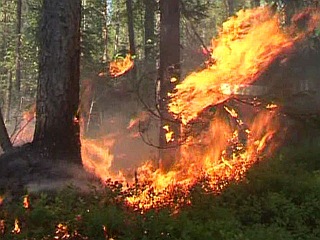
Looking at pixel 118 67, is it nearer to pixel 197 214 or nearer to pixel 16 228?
pixel 197 214

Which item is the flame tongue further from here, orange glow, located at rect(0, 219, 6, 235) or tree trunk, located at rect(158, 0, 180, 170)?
orange glow, located at rect(0, 219, 6, 235)

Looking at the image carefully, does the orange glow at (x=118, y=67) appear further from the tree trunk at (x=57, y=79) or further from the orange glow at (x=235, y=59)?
the tree trunk at (x=57, y=79)

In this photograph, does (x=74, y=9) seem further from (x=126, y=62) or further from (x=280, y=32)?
(x=126, y=62)

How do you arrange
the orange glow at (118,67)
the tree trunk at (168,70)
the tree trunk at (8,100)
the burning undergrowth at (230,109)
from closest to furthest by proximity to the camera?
the burning undergrowth at (230,109), the tree trunk at (168,70), the orange glow at (118,67), the tree trunk at (8,100)

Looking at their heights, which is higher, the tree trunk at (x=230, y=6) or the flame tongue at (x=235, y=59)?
the tree trunk at (x=230, y=6)

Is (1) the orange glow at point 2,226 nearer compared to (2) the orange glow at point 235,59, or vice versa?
(1) the orange glow at point 2,226

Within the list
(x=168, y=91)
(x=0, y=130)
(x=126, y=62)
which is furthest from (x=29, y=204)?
(x=126, y=62)

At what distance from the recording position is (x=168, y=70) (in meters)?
12.3

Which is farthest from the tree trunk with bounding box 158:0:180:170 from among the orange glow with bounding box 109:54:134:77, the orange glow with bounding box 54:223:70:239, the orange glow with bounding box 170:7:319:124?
the orange glow with bounding box 109:54:134:77

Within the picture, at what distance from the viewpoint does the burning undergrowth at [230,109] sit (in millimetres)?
10445

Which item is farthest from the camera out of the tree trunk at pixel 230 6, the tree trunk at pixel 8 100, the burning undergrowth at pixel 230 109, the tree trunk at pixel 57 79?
the tree trunk at pixel 230 6

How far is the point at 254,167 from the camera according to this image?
9172mm

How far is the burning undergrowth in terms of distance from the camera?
10445 millimetres

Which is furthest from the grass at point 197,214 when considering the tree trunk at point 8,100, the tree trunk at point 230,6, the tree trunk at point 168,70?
the tree trunk at point 230,6
